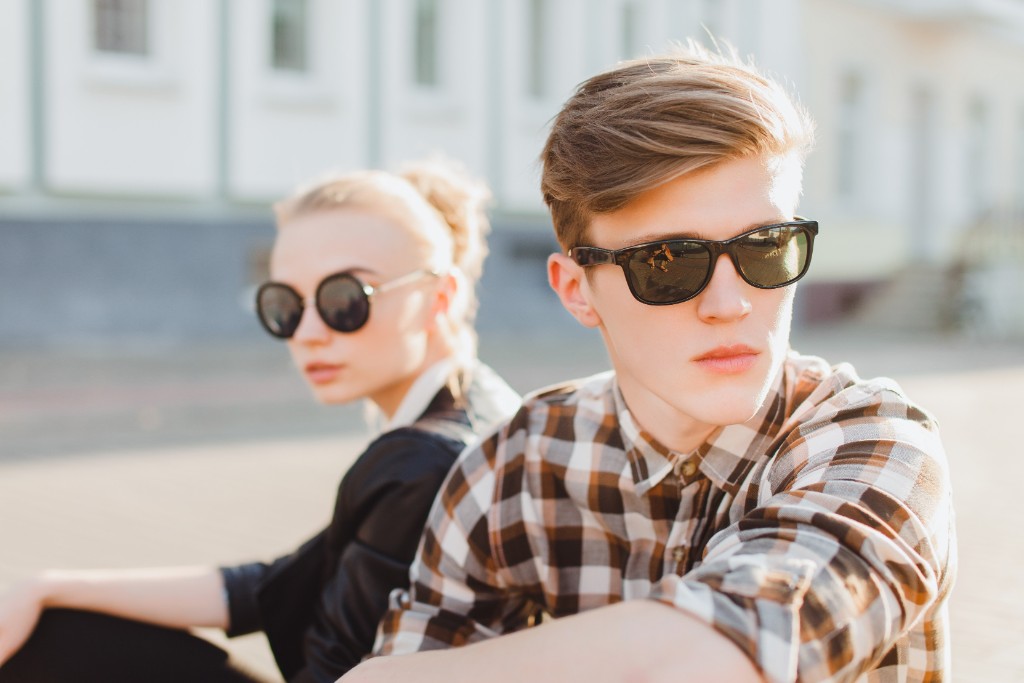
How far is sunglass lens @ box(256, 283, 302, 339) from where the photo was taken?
250 cm

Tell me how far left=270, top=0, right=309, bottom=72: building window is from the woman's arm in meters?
14.1

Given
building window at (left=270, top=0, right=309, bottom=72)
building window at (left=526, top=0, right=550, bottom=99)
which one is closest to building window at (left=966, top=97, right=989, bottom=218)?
building window at (left=526, top=0, right=550, bottom=99)

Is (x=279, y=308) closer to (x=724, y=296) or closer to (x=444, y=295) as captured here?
(x=444, y=295)

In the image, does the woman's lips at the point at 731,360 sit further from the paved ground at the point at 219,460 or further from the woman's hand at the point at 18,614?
the paved ground at the point at 219,460

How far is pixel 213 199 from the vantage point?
14.8 metres

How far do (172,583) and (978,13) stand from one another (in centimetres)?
2349

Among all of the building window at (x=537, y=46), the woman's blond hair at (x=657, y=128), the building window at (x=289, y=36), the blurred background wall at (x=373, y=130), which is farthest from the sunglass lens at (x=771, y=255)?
the building window at (x=537, y=46)

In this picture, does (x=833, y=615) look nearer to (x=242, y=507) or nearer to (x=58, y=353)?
(x=242, y=507)

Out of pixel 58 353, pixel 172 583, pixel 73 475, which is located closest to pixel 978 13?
pixel 58 353

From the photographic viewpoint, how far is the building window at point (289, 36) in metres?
15.7

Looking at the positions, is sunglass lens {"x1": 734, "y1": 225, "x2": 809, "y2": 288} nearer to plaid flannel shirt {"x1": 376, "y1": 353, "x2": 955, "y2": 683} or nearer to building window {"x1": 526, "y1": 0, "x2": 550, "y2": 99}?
plaid flannel shirt {"x1": 376, "y1": 353, "x2": 955, "y2": 683}

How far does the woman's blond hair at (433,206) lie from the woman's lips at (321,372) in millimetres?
252

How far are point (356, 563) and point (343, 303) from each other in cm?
56

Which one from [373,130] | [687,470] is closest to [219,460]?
[687,470]
